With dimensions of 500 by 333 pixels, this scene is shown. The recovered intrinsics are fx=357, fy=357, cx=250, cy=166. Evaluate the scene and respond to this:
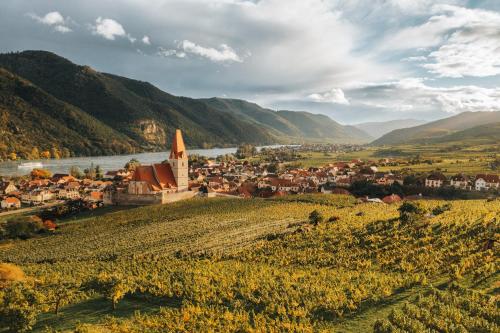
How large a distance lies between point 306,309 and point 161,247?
81.2 feet

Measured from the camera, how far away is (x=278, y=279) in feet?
78.1

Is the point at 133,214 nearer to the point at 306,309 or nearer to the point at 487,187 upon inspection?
the point at 306,309

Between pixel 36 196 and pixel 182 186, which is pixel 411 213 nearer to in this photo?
pixel 182 186

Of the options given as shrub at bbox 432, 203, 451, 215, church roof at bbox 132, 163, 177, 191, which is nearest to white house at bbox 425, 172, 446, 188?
shrub at bbox 432, 203, 451, 215

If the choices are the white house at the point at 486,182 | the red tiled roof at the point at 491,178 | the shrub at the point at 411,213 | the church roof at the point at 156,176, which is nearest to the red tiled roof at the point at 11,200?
the church roof at the point at 156,176

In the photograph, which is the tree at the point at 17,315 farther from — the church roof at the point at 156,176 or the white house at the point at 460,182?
the white house at the point at 460,182

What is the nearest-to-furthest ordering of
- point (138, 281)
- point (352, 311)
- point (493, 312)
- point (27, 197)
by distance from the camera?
point (493, 312) → point (352, 311) → point (138, 281) → point (27, 197)

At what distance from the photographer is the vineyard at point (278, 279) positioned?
17109 mm

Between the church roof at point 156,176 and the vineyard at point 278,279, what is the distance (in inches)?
868

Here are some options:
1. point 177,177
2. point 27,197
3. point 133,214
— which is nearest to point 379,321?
point 133,214

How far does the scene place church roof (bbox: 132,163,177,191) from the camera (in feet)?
219

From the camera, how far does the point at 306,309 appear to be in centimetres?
1819

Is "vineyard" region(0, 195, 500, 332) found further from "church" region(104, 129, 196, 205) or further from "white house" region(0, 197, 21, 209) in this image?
"white house" region(0, 197, 21, 209)

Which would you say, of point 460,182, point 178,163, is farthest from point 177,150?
point 460,182
